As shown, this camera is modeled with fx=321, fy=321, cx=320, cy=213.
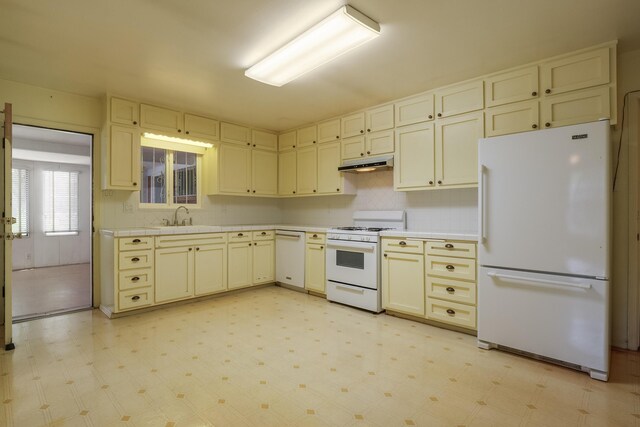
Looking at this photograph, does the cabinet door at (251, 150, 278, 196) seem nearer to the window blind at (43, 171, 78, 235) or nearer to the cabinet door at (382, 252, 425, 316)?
the cabinet door at (382, 252, 425, 316)

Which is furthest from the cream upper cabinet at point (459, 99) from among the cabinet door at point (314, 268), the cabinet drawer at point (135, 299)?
the cabinet drawer at point (135, 299)

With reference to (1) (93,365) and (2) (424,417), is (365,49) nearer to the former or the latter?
(2) (424,417)

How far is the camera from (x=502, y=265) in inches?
106

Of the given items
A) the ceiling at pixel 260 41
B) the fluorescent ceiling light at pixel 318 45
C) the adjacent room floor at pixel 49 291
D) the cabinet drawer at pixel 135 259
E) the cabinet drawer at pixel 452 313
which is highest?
the ceiling at pixel 260 41

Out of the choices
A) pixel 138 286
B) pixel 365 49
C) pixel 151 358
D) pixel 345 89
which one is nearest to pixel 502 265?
pixel 365 49

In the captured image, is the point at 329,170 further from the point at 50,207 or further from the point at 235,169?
the point at 50,207

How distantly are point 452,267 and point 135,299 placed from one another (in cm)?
347

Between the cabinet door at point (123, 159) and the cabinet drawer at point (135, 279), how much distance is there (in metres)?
1.02

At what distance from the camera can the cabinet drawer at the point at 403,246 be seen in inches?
134

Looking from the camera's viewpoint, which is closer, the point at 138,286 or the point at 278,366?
the point at 278,366

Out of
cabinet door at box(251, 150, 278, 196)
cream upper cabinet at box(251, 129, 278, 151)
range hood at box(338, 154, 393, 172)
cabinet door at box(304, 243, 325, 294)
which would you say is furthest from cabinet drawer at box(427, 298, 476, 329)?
cream upper cabinet at box(251, 129, 278, 151)

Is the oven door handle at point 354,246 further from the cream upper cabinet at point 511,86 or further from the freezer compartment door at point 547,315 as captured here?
the cream upper cabinet at point 511,86

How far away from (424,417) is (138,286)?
3.26 m

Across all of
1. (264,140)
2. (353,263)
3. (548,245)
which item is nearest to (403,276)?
(353,263)
